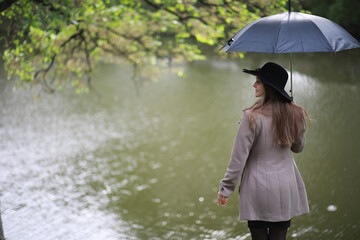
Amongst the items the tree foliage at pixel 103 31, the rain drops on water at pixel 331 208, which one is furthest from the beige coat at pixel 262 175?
the rain drops on water at pixel 331 208

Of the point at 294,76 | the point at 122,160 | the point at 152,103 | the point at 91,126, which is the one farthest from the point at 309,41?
the point at 152,103

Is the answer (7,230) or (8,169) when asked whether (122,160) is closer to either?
(8,169)

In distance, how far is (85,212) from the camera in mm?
5973

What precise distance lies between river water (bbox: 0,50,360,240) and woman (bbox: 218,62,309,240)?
2141mm

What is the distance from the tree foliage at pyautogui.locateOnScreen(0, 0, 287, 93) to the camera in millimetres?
4781

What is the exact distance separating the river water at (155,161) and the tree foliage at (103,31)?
67 centimetres

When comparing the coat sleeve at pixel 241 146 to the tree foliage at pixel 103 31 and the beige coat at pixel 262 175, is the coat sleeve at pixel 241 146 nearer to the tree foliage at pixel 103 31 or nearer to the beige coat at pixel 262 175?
the beige coat at pixel 262 175

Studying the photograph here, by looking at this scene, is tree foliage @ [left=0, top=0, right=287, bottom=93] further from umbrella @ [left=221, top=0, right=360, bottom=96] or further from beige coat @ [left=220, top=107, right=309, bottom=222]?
beige coat @ [left=220, top=107, right=309, bottom=222]

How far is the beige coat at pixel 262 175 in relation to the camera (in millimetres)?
2213

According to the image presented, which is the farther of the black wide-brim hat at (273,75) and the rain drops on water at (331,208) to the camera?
the rain drops on water at (331,208)

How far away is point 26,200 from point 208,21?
12.2 feet

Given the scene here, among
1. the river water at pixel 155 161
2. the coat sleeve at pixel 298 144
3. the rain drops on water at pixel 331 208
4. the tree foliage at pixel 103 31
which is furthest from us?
the rain drops on water at pixel 331 208

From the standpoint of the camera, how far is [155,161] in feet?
28.2

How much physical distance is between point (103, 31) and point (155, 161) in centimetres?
335
